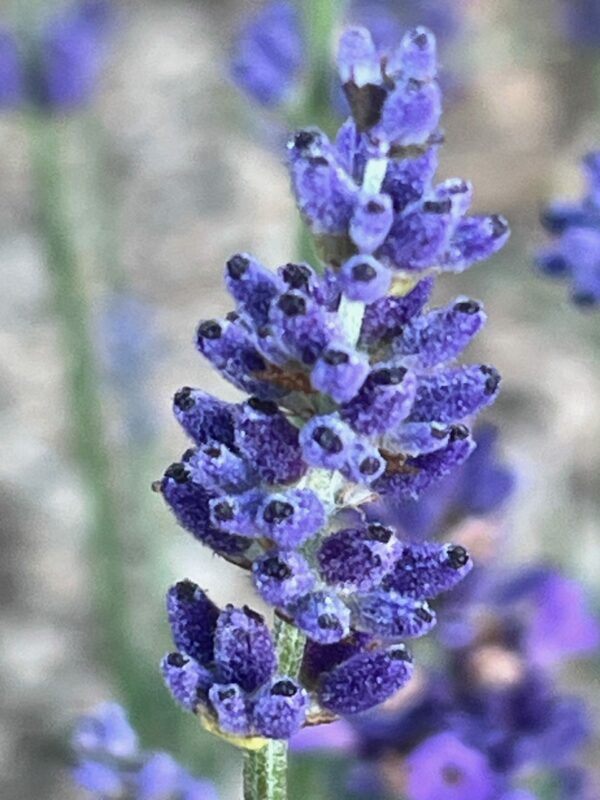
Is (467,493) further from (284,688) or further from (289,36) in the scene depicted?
(289,36)

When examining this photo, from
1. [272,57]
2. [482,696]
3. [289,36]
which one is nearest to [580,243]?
[482,696]

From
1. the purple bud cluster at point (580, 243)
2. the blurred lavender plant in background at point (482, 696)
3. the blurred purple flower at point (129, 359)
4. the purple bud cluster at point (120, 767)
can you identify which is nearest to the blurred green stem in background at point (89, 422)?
the blurred purple flower at point (129, 359)

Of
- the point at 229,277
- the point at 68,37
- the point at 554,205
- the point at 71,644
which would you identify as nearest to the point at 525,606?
the point at 554,205

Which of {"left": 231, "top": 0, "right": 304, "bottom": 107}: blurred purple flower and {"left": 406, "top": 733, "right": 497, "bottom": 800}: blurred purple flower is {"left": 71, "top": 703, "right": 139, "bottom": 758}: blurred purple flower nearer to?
{"left": 406, "top": 733, "right": 497, "bottom": 800}: blurred purple flower

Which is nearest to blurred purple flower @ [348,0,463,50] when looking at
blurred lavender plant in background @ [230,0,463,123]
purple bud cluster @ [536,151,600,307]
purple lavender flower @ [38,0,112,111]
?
blurred lavender plant in background @ [230,0,463,123]

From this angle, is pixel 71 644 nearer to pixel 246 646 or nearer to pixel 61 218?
pixel 61 218
